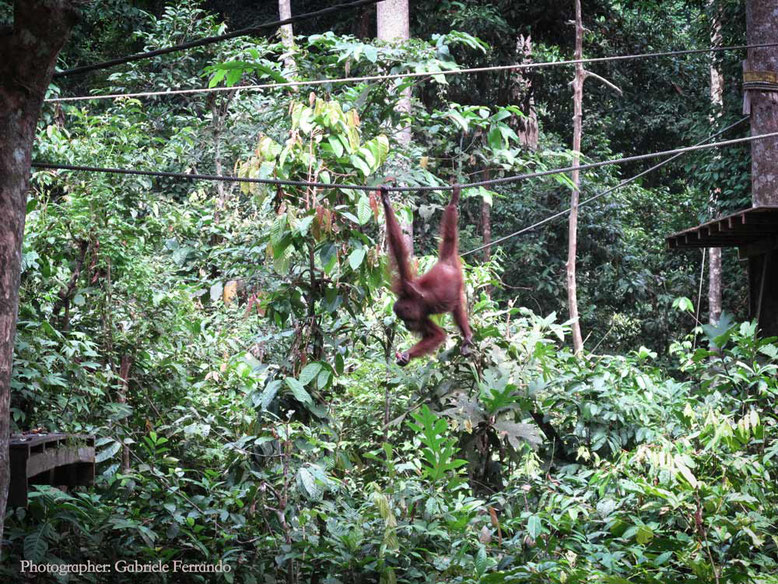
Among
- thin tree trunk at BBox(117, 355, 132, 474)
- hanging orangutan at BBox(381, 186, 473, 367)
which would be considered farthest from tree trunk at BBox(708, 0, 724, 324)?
thin tree trunk at BBox(117, 355, 132, 474)

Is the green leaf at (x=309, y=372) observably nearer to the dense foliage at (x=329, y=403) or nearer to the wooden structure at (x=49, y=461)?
the dense foliage at (x=329, y=403)

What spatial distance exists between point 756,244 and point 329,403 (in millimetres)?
3626

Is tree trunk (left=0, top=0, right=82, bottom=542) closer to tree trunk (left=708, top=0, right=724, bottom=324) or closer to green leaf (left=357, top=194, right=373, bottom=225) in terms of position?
green leaf (left=357, top=194, right=373, bottom=225)

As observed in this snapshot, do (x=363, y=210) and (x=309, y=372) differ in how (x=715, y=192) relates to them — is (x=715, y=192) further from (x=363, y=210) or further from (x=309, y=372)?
(x=309, y=372)

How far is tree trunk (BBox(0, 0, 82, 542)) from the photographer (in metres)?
2.44

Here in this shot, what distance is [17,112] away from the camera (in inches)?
98.3

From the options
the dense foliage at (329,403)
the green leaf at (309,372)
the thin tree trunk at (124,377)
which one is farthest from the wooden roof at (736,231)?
the thin tree trunk at (124,377)

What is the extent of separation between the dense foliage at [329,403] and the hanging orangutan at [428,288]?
281 mm

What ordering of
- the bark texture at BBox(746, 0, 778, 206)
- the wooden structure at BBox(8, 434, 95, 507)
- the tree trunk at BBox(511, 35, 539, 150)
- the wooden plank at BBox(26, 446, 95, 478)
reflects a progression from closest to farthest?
the wooden structure at BBox(8, 434, 95, 507), the wooden plank at BBox(26, 446, 95, 478), the bark texture at BBox(746, 0, 778, 206), the tree trunk at BBox(511, 35, 539, 150)

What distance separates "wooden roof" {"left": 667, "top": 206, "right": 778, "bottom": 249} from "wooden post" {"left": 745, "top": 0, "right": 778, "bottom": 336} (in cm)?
18

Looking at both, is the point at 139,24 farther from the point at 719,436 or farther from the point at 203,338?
the point at 719,436

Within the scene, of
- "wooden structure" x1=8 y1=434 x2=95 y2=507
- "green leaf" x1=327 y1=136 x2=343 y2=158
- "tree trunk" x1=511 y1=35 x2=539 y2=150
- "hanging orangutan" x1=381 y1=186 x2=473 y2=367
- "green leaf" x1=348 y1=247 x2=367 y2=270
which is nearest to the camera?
"wooden structure" x1=8 y1=434 x2=95 y2=507

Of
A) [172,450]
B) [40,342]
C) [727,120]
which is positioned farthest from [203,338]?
[727,120]

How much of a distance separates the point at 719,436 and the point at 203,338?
3733mm
